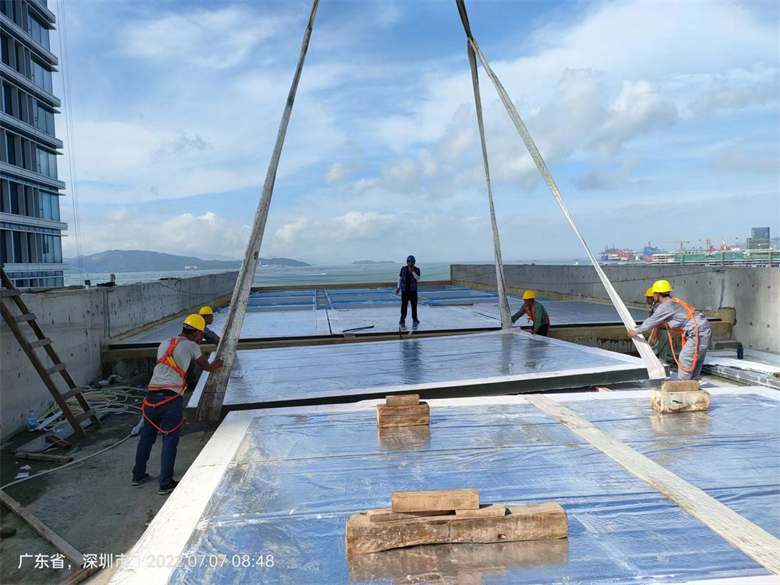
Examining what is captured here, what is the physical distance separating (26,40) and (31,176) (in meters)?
7.44

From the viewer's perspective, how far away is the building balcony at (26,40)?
26761mm

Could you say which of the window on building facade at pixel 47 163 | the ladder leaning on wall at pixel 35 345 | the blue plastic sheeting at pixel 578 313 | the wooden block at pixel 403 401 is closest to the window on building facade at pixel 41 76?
the window on building facade at pixel 47 163

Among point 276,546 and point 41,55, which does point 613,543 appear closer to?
point 276,546

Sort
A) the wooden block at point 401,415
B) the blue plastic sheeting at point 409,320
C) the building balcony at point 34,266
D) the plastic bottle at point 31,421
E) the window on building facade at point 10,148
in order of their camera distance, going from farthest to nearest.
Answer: the window on building facade at point 10,148 < the building balcony at point 34,266 < the blue plastic sheeting at point 409,320 < the plastic bottle at point 31,421 < the wooden block at point 401,415

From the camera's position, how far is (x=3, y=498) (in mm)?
4789

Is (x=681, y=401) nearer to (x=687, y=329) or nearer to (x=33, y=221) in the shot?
(x=687, y=329)

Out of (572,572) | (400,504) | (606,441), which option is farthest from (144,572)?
(606,441)

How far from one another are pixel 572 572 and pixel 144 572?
5.41ft

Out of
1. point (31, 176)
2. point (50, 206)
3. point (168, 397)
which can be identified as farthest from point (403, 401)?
point (50, 206)

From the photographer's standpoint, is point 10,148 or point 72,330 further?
point 10,148

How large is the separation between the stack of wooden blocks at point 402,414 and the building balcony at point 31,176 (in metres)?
28.8

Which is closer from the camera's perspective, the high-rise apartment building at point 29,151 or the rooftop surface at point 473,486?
the rooftop surface at point 473,486

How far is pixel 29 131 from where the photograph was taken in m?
28.2

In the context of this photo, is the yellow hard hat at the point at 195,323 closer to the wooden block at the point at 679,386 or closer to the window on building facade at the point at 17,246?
the wooden block at the point at 679,386
